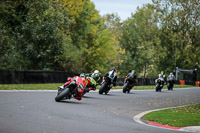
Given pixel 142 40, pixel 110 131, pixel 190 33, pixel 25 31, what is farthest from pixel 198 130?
pixel 142 40

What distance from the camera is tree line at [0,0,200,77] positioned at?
41.2 meters

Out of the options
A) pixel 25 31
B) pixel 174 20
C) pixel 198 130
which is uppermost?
pixel 174 20

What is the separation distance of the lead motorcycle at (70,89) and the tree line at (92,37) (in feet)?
30.3

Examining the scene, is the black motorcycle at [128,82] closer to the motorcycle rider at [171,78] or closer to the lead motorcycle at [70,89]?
the lead motorcycle at [70,89]

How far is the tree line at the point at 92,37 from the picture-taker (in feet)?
135

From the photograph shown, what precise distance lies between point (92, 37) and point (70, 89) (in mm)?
49708

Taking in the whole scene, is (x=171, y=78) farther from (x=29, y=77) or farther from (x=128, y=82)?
(x=29, y=77)

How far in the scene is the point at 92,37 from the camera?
64.9 meters

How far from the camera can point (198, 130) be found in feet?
33.4

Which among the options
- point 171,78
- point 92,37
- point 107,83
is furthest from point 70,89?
point 92,37

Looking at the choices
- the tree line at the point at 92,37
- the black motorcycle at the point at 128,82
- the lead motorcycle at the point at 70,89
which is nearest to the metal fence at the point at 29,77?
the tree line at the point at 92,37

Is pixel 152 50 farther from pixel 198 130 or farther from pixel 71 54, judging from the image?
pixel 198 130

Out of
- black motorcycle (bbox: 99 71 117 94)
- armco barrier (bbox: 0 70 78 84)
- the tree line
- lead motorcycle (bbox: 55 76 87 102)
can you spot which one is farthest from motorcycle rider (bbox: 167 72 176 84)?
lead motorcycle (bbox: 55 76 87 102)

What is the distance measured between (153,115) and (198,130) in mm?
3370
